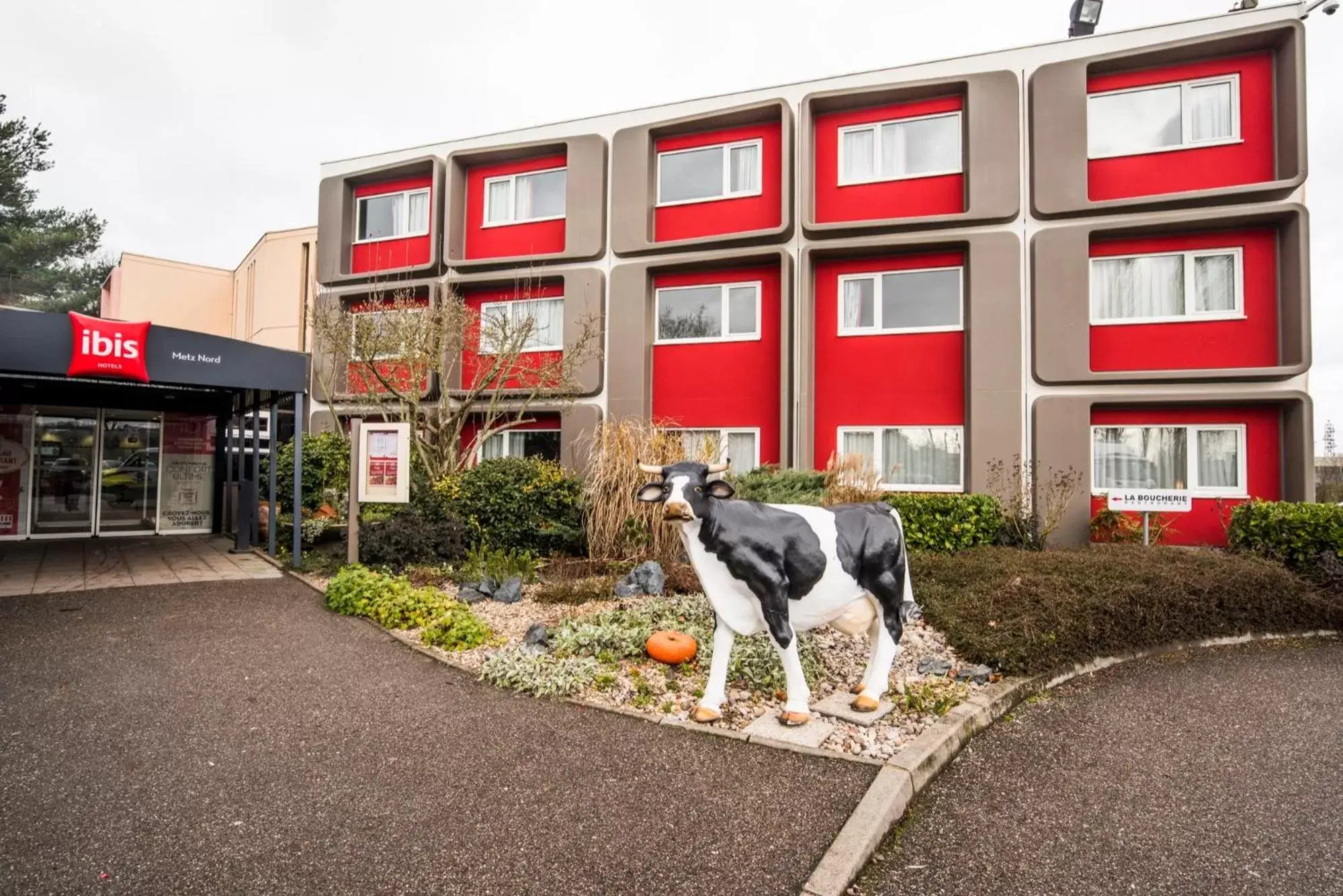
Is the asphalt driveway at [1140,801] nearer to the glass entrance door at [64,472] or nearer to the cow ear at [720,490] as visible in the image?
the cow ear at [720,490]

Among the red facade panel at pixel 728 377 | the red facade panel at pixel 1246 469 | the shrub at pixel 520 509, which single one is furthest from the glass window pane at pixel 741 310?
the red facade panel at pixel 1246 469

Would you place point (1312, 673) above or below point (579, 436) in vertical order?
below

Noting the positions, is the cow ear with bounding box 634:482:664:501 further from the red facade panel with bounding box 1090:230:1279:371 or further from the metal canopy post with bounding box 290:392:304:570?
the red facade panel with bounding box 1090:230:1279:371

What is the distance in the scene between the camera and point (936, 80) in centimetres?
1381

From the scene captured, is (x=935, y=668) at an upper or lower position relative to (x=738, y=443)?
lower

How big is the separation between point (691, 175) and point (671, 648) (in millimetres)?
13213

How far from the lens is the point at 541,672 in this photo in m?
5.55

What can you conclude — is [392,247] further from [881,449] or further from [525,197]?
[881,449]

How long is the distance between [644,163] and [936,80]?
20.9 ft

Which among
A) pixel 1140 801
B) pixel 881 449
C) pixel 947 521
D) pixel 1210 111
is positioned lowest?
pixel 1140 801

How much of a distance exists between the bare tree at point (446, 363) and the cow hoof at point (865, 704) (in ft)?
31.3

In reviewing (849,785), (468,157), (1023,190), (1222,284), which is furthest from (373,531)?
(1222,284)

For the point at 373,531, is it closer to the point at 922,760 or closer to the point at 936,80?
the point at 922,760

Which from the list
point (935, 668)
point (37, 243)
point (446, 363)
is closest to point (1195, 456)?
point (935, 668)
